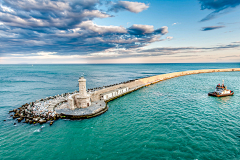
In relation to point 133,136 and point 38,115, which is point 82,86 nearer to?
point 38,115

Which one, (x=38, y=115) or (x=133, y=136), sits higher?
(x=38, y=115)

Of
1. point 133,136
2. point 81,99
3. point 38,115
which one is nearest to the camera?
point 133,136

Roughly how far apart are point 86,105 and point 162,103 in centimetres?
2081

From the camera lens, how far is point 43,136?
67.7ft

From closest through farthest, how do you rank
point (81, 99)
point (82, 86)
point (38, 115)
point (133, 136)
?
point (133, 136), point (38, 115), point (81, 99), point (82, 86)

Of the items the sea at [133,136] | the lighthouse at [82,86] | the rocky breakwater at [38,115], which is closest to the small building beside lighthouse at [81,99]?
the lighthouse at [82,86]

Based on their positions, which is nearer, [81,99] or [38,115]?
[38,115]

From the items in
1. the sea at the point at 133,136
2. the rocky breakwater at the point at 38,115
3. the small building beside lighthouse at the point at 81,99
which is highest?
the small building beside lighthouse at the point at 81,99

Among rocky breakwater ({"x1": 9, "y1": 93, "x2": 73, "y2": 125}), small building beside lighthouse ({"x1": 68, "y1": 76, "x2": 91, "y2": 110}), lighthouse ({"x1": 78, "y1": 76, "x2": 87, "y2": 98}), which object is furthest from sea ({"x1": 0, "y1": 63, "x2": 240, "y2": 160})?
lighthouse ({"x1": 78, "y1": 76, "x2": 87, "y2": 98})

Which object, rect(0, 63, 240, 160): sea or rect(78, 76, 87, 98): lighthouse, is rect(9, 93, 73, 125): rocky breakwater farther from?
rect(78, 76, 87, 98): lighthouse

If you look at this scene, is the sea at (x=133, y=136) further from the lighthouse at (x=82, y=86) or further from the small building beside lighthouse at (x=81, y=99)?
the lighthouse at (x=82, y=86)

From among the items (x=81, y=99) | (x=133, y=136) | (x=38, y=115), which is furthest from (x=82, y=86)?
(x=133, y=136)

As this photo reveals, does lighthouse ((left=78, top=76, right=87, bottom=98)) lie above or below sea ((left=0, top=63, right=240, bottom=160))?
above

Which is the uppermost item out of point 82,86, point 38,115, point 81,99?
point 82,86
